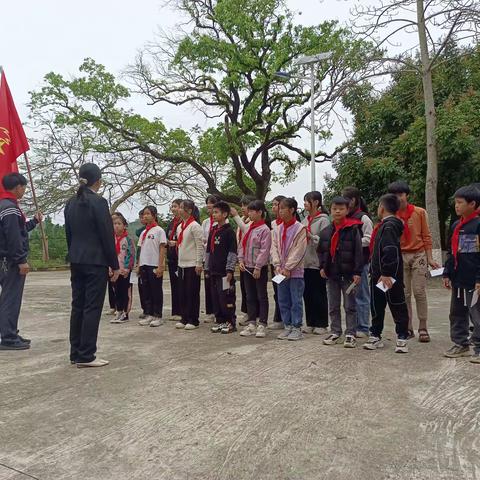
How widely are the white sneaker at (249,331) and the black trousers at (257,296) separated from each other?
0.28 feet

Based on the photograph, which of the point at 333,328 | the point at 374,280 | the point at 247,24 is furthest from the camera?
the point at 247,24

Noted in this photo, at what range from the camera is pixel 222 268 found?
623 centimetres

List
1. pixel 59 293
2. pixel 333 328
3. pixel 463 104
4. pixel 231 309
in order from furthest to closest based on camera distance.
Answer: pixel 463 104, pixel 59 293, pixel 231 309, pixel 333 328

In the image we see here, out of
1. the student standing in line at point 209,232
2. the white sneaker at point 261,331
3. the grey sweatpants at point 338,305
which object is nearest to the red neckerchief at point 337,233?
the grey sweatpants at point 338,305

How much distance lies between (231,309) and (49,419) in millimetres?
3167

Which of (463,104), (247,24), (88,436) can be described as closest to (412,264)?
(88,436)

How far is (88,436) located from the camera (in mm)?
3025

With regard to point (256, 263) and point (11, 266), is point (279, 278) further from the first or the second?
point (11, 266)

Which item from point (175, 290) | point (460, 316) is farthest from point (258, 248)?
point (460, 316)

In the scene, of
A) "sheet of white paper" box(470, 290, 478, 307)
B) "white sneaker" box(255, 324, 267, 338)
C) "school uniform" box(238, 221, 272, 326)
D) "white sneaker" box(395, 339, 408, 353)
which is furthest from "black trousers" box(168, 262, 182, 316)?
"sheet of white paper" box(470, 290, 478, 307)

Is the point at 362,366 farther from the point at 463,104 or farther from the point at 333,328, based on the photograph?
the point at 463,104

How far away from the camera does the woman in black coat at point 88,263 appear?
181 inches

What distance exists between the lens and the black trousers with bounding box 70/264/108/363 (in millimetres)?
4598

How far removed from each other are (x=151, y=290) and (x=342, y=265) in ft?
9.81
